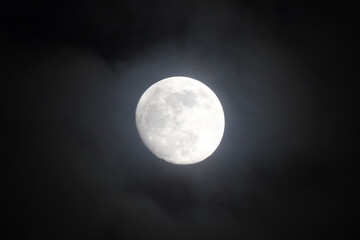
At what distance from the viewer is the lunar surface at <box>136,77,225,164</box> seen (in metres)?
9.59

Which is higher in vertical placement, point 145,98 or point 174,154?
point 145,98

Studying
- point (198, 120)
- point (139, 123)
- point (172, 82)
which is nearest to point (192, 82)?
point (172, 82)

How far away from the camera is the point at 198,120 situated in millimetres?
9617

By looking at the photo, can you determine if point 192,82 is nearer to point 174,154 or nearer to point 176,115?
point 176,115

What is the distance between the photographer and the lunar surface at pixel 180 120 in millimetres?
9586

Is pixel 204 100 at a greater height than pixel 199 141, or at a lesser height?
greater

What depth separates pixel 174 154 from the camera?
9992 millimetres

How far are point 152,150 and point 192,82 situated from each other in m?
2.29

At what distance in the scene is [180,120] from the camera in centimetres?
953

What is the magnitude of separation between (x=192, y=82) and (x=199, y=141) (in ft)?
5.60

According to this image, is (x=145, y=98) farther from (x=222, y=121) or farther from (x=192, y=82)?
(x=222, y=121)

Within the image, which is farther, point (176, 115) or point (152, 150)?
point (152, 150)

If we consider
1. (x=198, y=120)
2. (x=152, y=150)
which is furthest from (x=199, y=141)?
(x=152, y=150)

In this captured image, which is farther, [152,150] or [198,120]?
[152,150]
